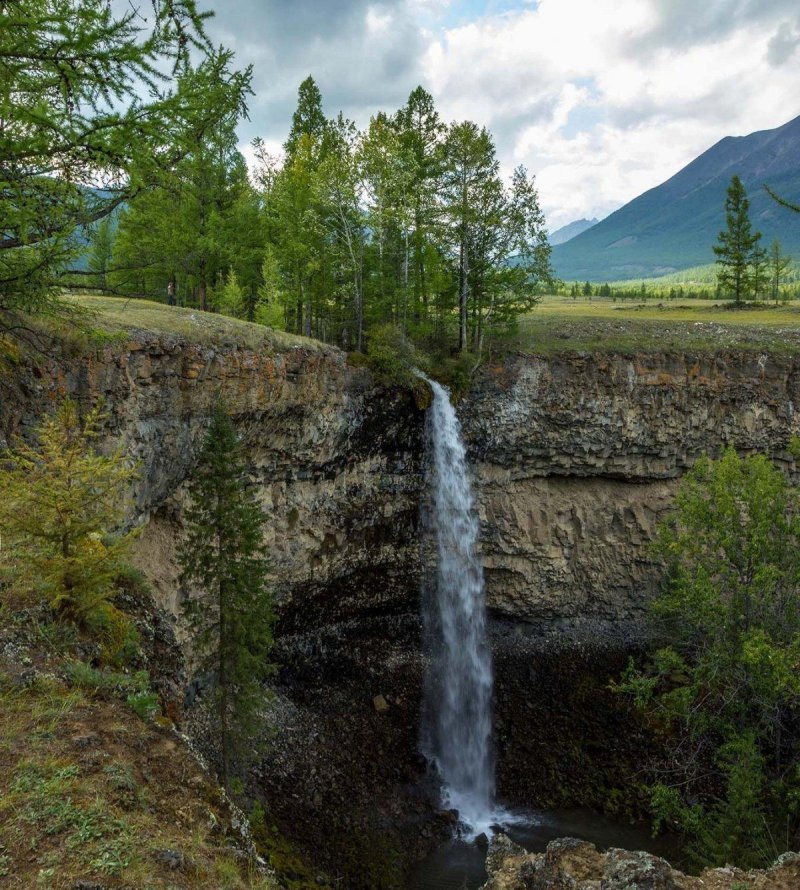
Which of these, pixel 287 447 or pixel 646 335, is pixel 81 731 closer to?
pixel 287 447

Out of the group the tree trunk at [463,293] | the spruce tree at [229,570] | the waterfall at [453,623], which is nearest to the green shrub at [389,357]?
the waterfall at [453,623]

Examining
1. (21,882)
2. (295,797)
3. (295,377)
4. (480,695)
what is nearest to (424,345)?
(295,377)

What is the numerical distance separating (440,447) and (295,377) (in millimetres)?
7986

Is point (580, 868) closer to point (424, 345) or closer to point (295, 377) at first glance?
point (295, 377)

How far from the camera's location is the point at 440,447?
2538 cm

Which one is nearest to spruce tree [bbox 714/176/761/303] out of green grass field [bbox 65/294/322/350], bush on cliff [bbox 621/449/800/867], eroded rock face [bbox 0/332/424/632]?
bush on cliff [bbox 621/449/800/867]

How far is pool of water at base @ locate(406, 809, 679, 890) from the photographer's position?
1803 centimetres

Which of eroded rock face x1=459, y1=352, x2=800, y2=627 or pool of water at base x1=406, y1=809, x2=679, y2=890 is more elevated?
eroded rock face x1=459, y1=352, x2=800, y2=627

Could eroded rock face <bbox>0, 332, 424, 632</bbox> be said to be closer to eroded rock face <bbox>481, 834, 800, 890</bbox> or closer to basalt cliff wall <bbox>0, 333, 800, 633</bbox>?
basalt cliff wall <bbox>0, 333, 800, 633</bbox>

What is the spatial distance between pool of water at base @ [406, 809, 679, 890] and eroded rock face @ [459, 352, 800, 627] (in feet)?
30.2

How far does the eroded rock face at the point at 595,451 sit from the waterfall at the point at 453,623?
1.16m

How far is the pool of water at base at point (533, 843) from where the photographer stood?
18.0 m

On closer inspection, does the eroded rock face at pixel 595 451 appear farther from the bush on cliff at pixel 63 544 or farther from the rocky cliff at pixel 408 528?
the bush on cliff at pixel 63 544

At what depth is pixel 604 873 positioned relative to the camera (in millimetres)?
6734
